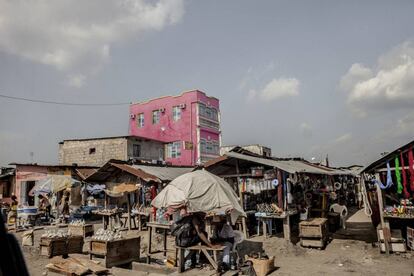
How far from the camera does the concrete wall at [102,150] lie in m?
31.2

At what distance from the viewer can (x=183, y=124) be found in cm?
3712

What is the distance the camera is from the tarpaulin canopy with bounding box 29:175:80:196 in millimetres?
20200

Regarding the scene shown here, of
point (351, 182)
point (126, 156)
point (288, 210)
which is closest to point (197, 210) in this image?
point (288, 210)

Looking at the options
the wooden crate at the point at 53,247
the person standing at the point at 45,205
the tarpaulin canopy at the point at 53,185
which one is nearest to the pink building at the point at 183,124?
→ the person standing at the point at 45,205

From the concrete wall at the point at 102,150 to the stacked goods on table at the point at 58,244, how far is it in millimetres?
19045

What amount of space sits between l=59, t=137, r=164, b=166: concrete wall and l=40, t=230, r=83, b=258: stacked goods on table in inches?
750

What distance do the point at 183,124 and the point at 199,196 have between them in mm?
28307

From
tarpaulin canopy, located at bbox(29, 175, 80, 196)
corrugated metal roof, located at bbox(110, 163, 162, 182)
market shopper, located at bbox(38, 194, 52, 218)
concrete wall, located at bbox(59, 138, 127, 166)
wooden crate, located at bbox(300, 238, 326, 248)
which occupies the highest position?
concrete wall, located at bbox(59, 138, 127, 166)

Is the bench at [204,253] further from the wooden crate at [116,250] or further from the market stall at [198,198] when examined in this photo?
the wooden crate at [116,250]

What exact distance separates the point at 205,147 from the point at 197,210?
29.0m

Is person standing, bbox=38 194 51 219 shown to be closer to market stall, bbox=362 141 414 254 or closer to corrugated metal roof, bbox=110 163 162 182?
corrugated metal roof, bbox=110 163 162 182

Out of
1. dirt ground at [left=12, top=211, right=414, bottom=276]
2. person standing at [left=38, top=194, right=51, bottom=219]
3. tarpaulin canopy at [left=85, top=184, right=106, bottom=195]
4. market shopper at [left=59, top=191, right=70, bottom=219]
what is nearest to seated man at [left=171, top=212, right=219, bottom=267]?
dirt ground at [left=12, top=211, right=414, bottom=276]

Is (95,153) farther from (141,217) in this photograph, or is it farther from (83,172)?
(141,217)

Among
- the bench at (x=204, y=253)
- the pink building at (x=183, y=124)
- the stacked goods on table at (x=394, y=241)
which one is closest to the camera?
the bench at (x=204, y=253)
